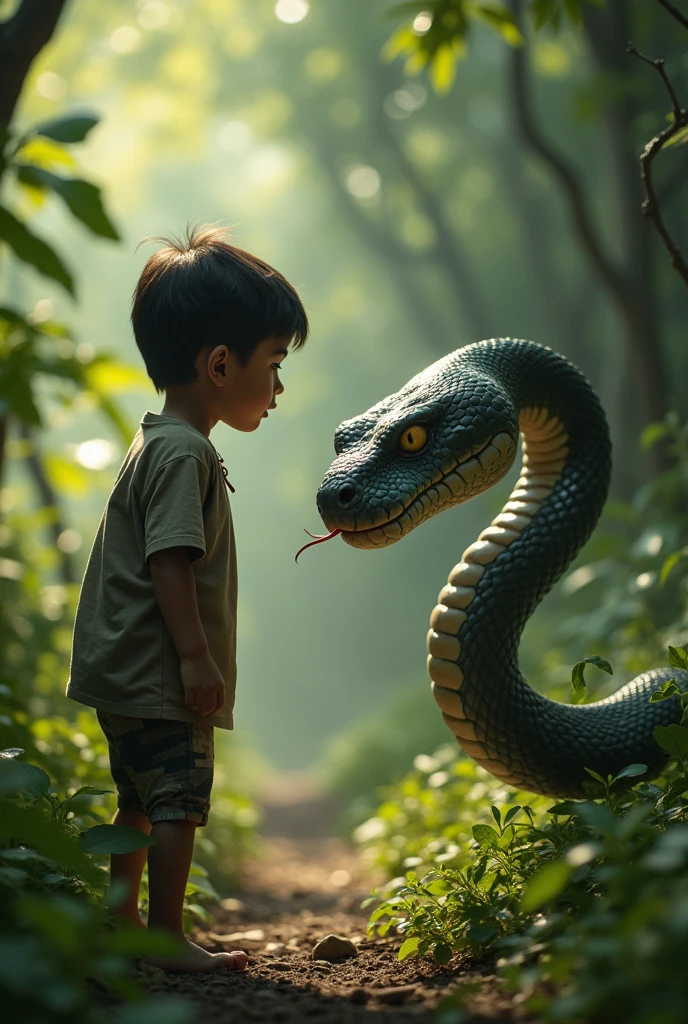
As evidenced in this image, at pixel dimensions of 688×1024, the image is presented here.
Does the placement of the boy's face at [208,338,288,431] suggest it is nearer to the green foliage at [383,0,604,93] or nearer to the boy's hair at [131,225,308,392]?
the boy's hair at [131,225,308,392]

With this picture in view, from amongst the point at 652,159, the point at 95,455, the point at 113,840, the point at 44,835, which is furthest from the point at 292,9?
the point at 44,835

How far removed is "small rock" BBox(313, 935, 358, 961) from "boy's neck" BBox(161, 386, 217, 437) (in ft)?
3.91

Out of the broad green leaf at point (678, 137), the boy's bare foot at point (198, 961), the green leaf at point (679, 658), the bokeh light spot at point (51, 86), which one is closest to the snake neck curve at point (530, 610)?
the green leaf at point (679, 658)

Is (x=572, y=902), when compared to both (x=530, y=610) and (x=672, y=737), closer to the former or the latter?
(x=672, y=737)

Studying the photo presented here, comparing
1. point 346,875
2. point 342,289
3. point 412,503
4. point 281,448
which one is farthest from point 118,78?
point 281,448

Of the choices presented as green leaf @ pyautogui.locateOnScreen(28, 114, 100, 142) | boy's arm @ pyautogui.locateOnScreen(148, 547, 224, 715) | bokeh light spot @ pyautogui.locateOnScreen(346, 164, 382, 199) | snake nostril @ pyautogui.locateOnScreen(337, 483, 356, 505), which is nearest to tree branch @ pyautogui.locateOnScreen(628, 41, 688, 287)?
snake nostril @ pyautogui.locateOnScreen(337, 483, 356, 505)

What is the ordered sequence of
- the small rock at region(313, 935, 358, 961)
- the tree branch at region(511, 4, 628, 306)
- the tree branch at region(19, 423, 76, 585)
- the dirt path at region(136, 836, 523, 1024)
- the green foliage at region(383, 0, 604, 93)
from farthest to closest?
the tree branch at region(19, 423, 76, 585) < the tree branch at region(511, 4, 628, 306) < the green foliage at region(383, 0, 604, 93) < the small rock at region(313, 935, 358, 961) < the dirt path at region(136, 836, 523, 1024)

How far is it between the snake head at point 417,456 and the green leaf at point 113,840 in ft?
2.19

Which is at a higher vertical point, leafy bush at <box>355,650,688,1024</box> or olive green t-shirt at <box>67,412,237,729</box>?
olive green t-shirt at <box>67,412,237,729</box>

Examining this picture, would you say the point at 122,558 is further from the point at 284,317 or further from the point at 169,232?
the point at 169,232

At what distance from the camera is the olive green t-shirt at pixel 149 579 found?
6.02 feet

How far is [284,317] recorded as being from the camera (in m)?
2.07

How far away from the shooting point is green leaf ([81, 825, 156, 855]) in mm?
1534

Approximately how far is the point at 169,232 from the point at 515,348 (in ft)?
3.01
